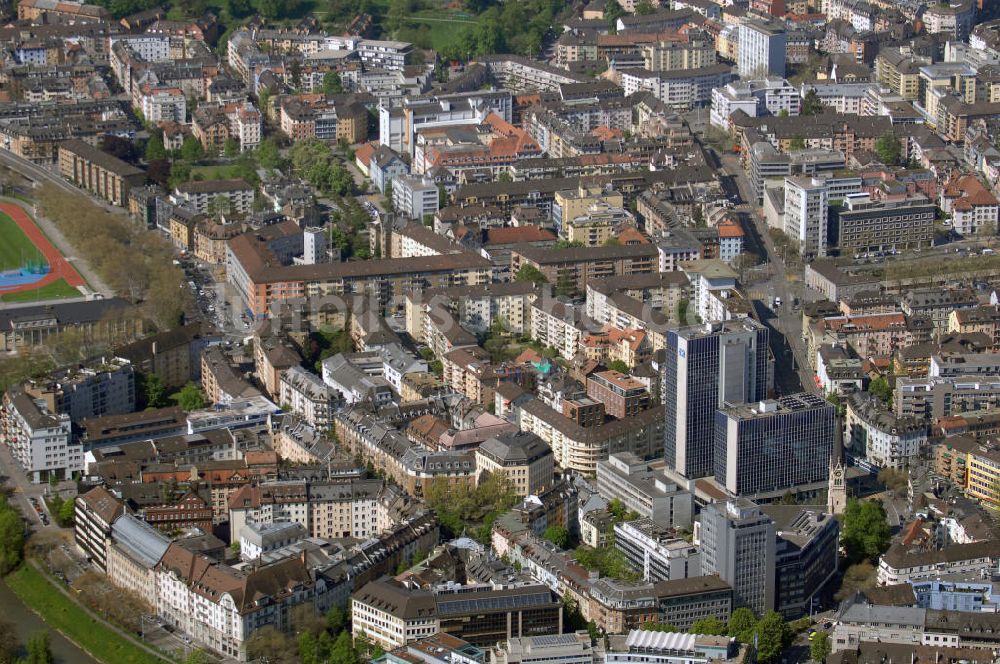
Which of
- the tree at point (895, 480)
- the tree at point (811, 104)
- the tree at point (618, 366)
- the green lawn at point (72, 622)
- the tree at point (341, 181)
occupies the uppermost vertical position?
the tree at point (811, 104)

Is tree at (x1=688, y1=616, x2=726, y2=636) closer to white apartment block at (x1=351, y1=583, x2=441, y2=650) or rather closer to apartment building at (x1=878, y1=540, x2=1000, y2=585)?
apartment building at (x1=878, y1=540, x2=1000, y2=585)

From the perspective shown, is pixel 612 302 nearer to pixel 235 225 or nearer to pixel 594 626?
pixel 235 225

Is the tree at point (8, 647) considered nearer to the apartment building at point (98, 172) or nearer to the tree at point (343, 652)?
the tree at point (343, 652)

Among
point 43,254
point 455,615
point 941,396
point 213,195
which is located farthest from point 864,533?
point 43,254

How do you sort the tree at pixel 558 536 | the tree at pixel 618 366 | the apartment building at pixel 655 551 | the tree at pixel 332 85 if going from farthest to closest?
the tree at pixel 332 85 < the tree at pixel 618 366 < the tree at pixel 558 536 < the apartment building at pixel 655 551

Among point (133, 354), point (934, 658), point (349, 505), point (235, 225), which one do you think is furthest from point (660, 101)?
point (934, 658)

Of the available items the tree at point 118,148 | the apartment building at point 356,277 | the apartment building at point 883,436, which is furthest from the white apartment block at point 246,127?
the apartment building at point 883,436

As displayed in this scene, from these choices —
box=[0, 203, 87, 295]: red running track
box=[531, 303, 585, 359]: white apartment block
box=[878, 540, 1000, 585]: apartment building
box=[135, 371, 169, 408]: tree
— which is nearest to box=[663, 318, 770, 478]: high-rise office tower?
box=[878, 540, 1000, 585]: apartment building
